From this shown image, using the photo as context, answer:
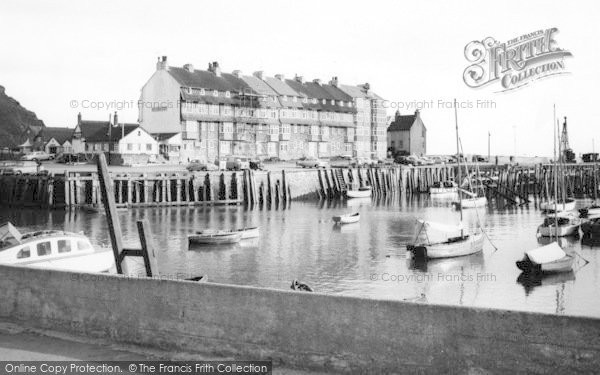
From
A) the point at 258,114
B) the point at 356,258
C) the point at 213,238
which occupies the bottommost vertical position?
the point at 356,258

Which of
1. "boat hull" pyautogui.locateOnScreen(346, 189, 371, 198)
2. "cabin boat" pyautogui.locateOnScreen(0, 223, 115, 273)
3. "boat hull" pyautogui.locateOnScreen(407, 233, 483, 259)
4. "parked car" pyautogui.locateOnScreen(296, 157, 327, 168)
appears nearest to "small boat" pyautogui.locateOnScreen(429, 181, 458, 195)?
"boat hull" pyautogui.locateOnScreen(346, 189, 371, 198)

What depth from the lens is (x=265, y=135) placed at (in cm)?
9325

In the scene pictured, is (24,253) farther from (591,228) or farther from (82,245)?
(591,228)

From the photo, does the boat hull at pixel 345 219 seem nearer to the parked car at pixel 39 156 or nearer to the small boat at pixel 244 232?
the small boat at pixel 244 232

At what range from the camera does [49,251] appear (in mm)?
22594

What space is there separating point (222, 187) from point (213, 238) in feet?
96.7

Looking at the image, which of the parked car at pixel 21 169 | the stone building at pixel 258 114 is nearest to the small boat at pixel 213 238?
the parked car at pixel 21 169

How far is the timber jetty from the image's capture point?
57.7 m

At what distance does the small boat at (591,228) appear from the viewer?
40.1m

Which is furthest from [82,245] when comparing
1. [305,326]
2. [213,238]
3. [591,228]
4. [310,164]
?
[310,164]

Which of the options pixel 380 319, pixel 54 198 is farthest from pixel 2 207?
pixel 380 319

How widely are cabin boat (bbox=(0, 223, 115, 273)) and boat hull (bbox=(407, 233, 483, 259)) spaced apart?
629 inches

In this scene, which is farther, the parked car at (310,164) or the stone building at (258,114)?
the stone building at (258,114)

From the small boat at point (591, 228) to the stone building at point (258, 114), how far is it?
174ft
